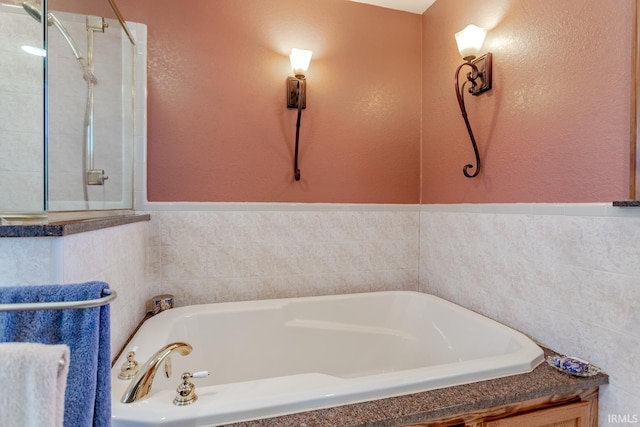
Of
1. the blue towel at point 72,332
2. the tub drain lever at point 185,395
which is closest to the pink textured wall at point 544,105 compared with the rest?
the tub drain lever at point 185,395

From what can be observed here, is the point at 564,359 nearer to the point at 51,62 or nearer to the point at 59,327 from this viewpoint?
the point at 59,327

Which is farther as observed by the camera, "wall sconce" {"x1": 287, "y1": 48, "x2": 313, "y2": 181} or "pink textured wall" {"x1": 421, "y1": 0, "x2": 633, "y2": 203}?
"wall sconce" {"x1": 287, "y1": 48, "x2": 313, "y2": 181}

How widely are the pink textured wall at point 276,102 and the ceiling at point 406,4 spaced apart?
0.04 meters

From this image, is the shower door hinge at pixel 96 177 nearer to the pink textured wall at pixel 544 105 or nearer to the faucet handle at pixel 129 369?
the faucet handle at pixel 129 369

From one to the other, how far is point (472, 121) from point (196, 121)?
4.79 feet

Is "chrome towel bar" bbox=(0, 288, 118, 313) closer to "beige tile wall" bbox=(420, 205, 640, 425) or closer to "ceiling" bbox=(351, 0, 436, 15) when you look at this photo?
"beige tile wall" bbox=(420, 205, 640, 425)

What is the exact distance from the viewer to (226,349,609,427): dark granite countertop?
2.68 ft

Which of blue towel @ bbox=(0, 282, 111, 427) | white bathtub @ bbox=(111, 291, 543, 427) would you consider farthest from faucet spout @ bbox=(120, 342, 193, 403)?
blue towel @ bbox=(0, 282, 111, 427)

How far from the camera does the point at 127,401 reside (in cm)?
83

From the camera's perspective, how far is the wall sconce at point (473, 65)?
1528 millimetres

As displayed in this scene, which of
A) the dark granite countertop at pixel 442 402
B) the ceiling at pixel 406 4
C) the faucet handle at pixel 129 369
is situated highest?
the ceiling at pixel 406 4

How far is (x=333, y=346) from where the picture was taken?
5.77 ft

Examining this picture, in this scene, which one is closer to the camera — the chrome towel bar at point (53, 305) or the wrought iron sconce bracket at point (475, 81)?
the chrome towel bar at point (53, 305)

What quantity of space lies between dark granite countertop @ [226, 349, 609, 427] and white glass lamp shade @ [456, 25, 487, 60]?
4.53 ft
